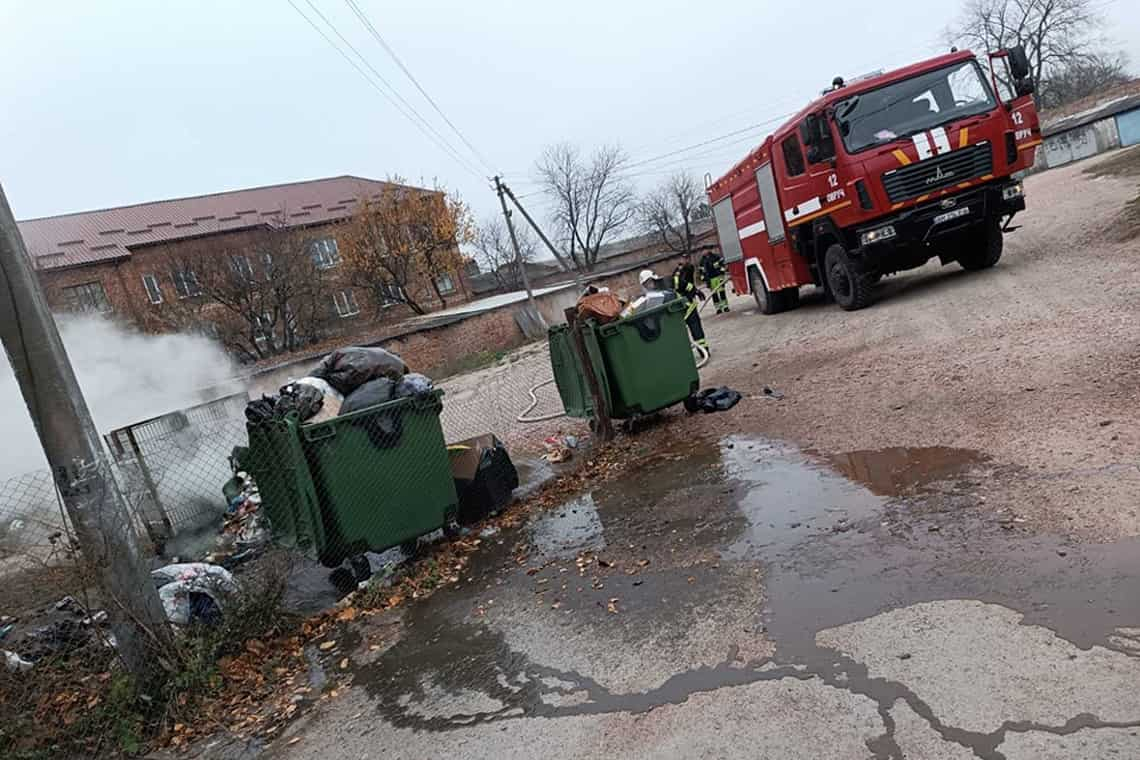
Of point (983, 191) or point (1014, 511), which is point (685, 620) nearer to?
point (1014, 511)

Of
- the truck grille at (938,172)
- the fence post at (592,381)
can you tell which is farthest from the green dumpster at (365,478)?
the truck grille at (938,172)

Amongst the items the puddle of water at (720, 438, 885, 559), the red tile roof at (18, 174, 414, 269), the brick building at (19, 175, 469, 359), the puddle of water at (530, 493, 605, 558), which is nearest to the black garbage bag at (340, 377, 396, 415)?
the puddle of water at (530, 493, 605, 558)

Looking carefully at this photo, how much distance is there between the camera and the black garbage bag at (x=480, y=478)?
575 cm

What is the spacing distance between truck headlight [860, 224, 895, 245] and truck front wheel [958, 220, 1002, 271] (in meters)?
1.47

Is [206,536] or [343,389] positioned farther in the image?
[206,536]

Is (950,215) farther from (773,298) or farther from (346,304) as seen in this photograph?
(346,304)

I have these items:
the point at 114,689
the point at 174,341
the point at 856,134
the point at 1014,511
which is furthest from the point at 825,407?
the point at 174,341

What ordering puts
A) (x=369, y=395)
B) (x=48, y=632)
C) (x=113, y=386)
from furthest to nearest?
(x=113, y=386), (x=369, y=395), (x=48, y=632)

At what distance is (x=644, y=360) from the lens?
6.89m

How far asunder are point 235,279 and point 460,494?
23708 mm

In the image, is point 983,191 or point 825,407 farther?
point 983,191

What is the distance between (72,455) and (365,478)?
66.2 inches

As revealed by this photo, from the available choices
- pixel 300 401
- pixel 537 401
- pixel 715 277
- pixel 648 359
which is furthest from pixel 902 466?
pixel 715 277

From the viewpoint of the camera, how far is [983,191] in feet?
29.3
